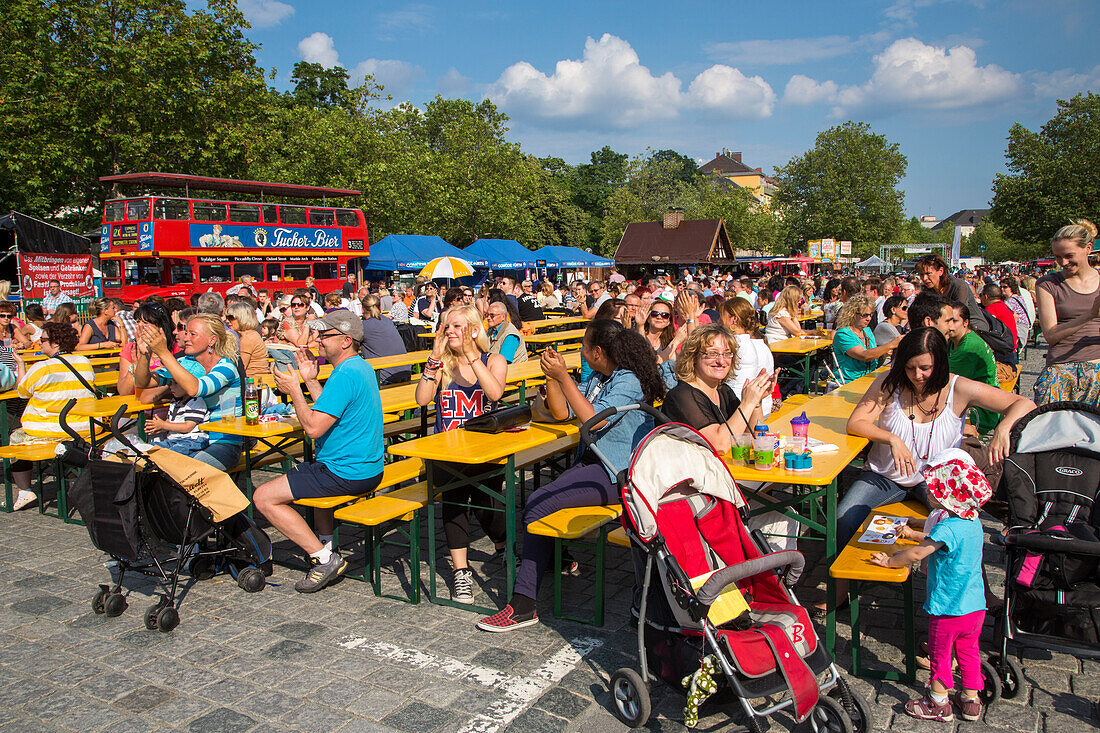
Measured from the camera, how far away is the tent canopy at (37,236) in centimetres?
2142

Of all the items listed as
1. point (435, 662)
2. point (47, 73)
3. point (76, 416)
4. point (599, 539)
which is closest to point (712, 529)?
point (599, 539)

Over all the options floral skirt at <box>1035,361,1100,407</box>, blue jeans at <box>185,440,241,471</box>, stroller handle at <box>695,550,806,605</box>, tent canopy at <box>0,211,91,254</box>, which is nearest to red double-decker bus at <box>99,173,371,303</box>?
tent canopy at <box>0,211,91,254</box>

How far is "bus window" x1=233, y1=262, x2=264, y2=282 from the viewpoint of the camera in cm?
2190

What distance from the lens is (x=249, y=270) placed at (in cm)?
2239

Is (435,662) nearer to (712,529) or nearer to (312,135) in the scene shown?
(712,529)

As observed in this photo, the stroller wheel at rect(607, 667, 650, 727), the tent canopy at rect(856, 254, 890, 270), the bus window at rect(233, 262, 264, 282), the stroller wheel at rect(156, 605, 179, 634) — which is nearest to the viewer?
the stroller wheel at rect(607, 667, 650, 727)

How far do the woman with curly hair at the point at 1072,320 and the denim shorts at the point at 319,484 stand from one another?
4.66 meters

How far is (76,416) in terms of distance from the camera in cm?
609

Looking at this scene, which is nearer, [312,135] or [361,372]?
[361,372]

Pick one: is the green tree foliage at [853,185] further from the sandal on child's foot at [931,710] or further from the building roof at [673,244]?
the sandal on child's foot at [931,710]

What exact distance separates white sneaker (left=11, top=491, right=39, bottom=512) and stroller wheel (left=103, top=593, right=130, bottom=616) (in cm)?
293

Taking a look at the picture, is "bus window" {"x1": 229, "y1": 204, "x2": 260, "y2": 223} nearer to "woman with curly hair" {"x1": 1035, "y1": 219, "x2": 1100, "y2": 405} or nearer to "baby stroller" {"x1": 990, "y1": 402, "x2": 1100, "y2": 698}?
"woman with curly hair" {"x1": 1035, "y1": 219, "x2": 1100, "y2": 405}

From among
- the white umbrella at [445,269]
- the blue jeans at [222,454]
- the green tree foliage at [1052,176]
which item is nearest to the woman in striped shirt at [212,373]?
the blue jeans at [222,454]

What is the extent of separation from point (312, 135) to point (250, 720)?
33494mm
